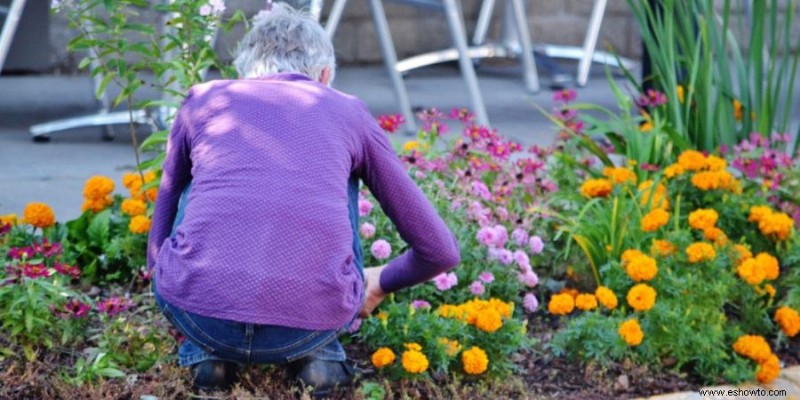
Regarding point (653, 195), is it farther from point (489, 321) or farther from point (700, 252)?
point (489, 321)

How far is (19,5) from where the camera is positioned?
4.58 m

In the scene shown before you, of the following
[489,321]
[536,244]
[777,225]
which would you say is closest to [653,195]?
[777,225]

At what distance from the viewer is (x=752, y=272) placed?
10.3 feet

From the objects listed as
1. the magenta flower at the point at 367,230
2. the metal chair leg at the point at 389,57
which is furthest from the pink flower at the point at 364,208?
the metal chair leg at the point at 389,57

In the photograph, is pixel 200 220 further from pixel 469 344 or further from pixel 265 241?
pixel 469 344

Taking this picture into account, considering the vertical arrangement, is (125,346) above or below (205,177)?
below

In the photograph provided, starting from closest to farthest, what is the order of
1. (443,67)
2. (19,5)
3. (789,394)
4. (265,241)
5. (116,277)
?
1. (265,241)
2. (789,394)
3. (116,277)
4. (19,5)
5. (443,67)

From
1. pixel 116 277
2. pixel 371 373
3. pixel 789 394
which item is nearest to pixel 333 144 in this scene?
pixel 371 373

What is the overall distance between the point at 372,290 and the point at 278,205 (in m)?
0.46

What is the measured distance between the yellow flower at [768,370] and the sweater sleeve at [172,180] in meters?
1.45

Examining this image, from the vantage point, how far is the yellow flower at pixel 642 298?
2979 mm

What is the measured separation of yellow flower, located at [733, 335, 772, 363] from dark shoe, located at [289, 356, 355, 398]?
40.0 inches

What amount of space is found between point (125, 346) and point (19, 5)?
2150mm

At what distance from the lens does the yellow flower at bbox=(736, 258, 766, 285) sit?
10.3 feet
